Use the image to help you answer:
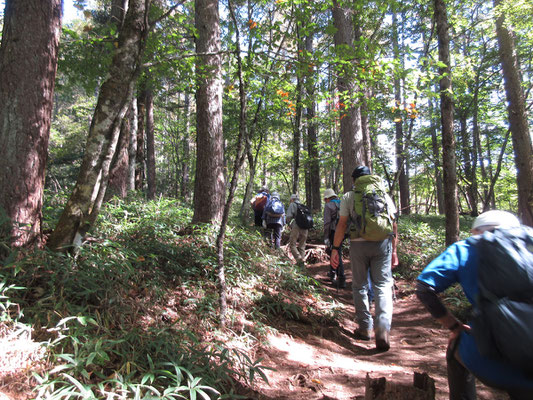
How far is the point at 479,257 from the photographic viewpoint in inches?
62.1

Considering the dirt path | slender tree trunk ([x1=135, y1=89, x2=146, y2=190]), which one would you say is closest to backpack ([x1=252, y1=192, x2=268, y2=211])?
the dirt path

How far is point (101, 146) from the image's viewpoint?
352 centimetres

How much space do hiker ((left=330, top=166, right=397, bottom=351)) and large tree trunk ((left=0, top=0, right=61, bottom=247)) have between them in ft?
12.3

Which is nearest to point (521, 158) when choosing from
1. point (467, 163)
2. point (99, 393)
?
point (467, 163)

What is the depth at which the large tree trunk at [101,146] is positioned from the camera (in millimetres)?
3508

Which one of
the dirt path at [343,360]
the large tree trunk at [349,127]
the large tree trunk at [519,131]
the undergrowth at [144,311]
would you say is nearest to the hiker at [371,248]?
the dirt path at [343,360]

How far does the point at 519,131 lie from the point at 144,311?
10008 mm

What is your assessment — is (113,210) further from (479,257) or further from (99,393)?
(479,257)

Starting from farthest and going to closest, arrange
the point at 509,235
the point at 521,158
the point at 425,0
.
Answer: the point at 425,0 < the point at 521,158 < the point at 509,235

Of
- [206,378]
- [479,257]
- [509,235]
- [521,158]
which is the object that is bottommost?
[206,378]

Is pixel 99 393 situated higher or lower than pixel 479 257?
lower

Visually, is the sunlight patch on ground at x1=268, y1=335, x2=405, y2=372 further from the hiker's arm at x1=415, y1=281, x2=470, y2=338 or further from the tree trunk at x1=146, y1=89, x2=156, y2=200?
the tree trunk at x1=146, y1=89, x2=156, y2=200

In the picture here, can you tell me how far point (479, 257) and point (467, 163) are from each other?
17085 mm

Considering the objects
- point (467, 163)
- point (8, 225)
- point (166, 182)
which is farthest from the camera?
point (166, 182)
